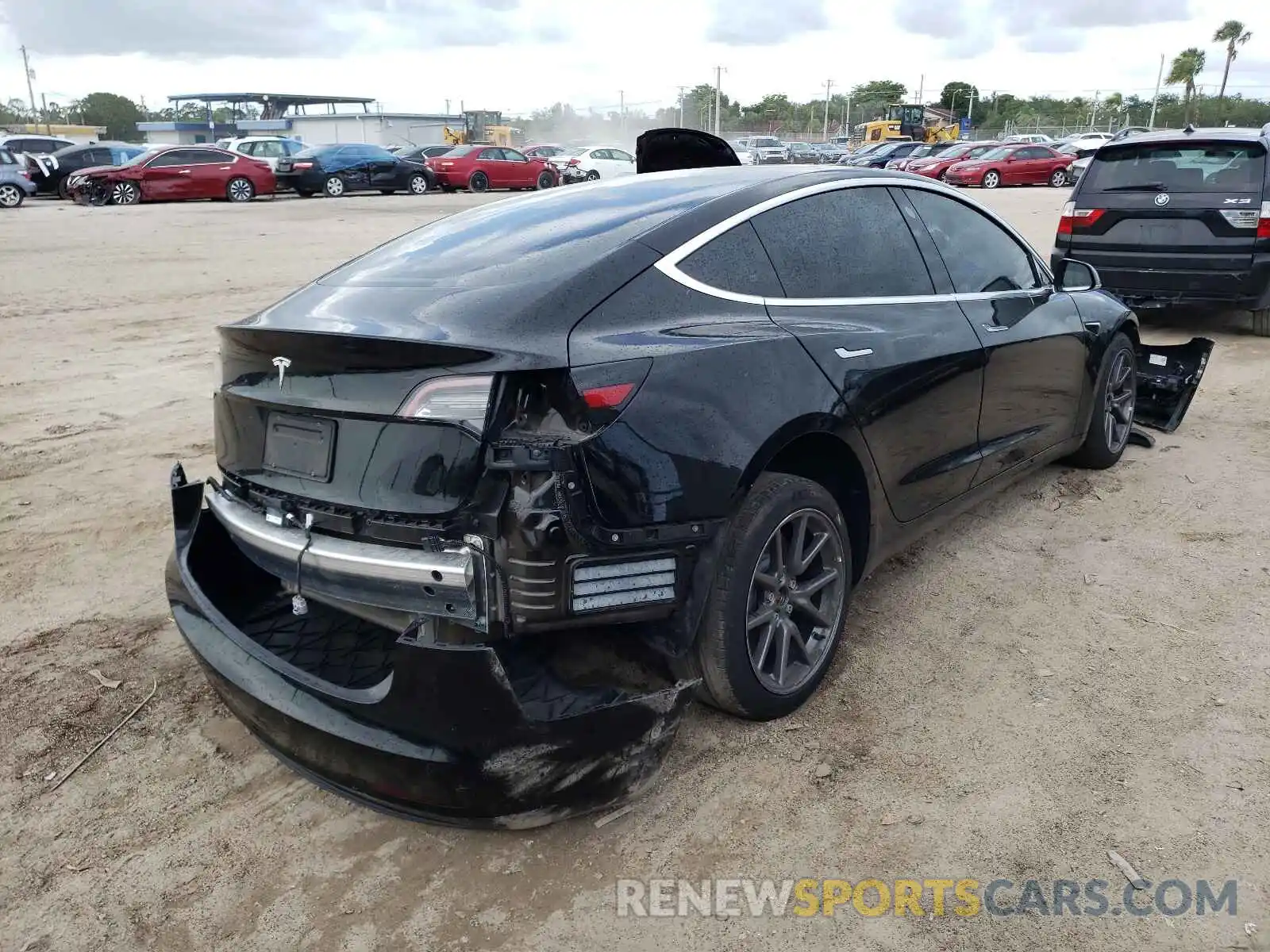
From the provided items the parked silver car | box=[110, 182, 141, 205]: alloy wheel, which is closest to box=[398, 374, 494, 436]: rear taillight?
box=[110, 182, 141, 205]: alloy wheel

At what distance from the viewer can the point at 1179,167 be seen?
8.23 meters

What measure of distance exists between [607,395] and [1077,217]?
297 inches

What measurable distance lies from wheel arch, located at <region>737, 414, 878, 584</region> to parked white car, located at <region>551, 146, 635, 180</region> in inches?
1087

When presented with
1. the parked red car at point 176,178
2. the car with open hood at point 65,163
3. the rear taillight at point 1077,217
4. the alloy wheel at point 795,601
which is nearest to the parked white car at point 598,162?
the parked red car at point 176,178

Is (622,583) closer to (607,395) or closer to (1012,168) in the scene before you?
(607,395)

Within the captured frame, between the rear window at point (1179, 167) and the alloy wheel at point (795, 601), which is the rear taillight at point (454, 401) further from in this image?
the rear window at point (1179, 167)

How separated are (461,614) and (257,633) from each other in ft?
2.64

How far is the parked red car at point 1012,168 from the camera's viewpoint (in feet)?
94.6

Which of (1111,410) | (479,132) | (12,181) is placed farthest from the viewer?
(479,132)

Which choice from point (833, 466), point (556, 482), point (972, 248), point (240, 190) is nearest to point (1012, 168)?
point (240, 190)

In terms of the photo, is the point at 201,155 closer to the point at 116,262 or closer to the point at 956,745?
the point at 116,262

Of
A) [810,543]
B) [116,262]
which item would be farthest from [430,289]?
[116,262]

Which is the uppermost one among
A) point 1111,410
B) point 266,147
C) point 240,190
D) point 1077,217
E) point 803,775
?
point 266,147

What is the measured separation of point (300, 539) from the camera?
262 centimetres
